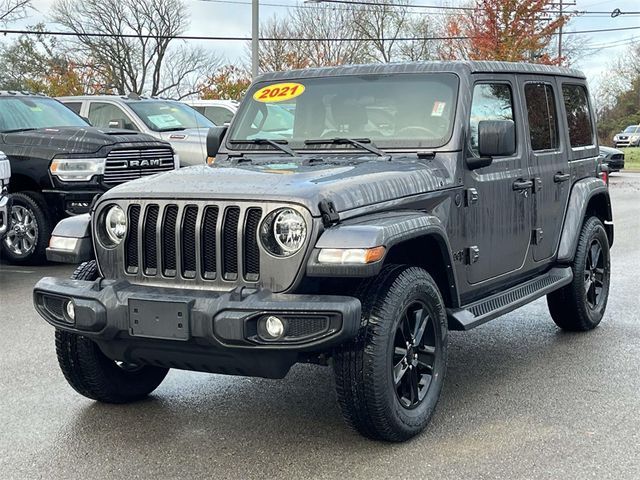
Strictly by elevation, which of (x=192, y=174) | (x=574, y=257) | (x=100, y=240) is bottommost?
(x=574, y=257)

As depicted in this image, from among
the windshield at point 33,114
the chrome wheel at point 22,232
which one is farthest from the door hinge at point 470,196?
the windshield at point 33,114

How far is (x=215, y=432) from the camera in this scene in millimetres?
4422

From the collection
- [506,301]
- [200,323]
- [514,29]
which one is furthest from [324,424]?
[514,29]

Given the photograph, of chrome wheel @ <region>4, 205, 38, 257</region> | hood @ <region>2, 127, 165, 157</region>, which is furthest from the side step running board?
chrome wheel @ <region>4, 205, 38, 257</region>

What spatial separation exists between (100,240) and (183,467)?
47.3 inches

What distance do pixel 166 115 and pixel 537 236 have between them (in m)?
9.21

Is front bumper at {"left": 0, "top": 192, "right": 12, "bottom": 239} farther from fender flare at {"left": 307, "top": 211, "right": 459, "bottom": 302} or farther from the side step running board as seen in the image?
fender flare at {"left": 307, "top": 211, "right": 459, "bottom": 302}

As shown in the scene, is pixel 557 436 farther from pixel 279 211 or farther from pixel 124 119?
pixel 124 119

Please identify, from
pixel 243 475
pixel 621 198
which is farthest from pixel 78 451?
pixel 621 198

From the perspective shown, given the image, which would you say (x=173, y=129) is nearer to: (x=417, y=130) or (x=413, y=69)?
(x=413, y=69)

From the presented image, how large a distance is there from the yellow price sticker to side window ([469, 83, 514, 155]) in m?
1.12

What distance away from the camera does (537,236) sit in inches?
228

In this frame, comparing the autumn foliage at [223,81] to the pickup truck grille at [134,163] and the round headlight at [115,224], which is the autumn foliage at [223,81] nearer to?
the pickup truck grille at [134,163]

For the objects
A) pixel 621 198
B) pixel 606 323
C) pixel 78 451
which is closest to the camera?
pixel 78 451
